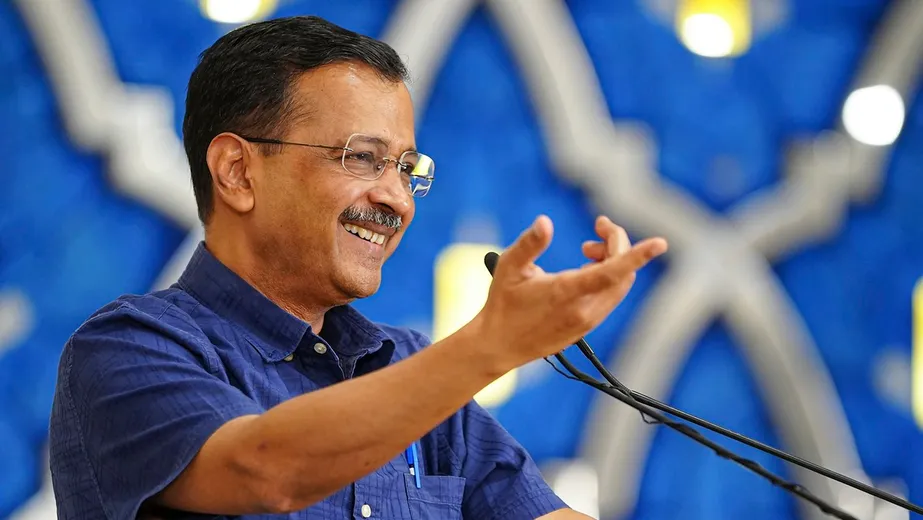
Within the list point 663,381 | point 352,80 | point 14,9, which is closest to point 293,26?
point 352,80

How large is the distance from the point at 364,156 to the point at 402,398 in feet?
2.25

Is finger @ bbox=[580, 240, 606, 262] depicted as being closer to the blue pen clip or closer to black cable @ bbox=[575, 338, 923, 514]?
black cable @ bbox=[575, 338, 923, 514]

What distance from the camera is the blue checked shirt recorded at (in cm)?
142

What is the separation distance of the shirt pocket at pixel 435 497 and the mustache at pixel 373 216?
1.33ft

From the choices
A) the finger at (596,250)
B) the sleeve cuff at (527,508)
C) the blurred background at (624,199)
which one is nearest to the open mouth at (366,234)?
the sleeve cuff at (527,508)

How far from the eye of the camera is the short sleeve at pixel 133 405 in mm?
1391

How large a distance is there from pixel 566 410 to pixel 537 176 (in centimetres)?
63

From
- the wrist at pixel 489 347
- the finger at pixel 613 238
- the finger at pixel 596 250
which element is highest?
A: the finger at pixel 613 238

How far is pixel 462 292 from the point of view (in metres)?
2.93

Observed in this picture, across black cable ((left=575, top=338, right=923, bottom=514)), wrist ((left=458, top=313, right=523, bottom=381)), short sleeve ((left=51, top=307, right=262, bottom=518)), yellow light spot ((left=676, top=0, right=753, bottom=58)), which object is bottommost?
short sleeve ((left=51, top=307, right=262, bottom=518))

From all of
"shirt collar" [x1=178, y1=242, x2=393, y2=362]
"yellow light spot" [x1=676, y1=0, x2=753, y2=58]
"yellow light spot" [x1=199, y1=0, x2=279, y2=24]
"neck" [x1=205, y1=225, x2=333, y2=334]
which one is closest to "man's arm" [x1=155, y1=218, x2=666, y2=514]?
"shirt collar" [x1=178, y1=242, x2=393, y2=362]

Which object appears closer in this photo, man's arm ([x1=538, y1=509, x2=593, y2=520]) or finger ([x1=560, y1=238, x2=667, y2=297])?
finger ([x1=560, y1=238, x2=667, y2=297])

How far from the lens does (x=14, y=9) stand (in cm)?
269

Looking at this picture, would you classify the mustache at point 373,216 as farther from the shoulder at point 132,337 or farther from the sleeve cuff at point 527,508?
the sleeve cuff at point 527,508
